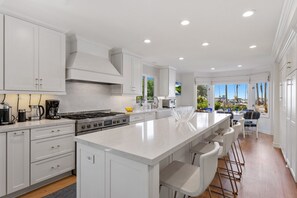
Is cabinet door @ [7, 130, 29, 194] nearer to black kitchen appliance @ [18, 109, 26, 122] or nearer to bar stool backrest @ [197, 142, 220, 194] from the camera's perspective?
black kitchen appliance @ [18, 109, 26, 122]

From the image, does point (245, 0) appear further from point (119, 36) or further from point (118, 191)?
point (118, 191)

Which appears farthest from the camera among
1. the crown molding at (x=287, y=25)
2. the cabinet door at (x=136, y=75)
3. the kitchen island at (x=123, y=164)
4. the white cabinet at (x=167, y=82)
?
the white cabinet at (x=167, y=82)

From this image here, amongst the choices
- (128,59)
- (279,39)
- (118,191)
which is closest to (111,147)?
(118,191)

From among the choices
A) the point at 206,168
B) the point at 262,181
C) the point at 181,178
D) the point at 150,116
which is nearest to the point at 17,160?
the point at 181,178

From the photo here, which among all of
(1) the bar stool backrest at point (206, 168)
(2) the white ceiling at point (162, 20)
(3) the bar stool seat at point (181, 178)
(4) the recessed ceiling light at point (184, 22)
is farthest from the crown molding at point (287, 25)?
(3) the bar stool seat at point (181, 178)

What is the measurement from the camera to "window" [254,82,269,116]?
6195 mm

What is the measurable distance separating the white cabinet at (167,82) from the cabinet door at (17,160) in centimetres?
434

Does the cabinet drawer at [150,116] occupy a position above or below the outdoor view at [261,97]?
below

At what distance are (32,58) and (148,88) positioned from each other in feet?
12.1

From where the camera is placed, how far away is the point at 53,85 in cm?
267

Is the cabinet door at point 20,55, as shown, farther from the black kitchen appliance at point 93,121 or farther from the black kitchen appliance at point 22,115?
the black kitchen appliance at point 93,121

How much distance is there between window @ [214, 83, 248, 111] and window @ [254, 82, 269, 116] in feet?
1.31

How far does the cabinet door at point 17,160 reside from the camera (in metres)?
2.02

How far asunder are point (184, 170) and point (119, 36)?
2.61 m
